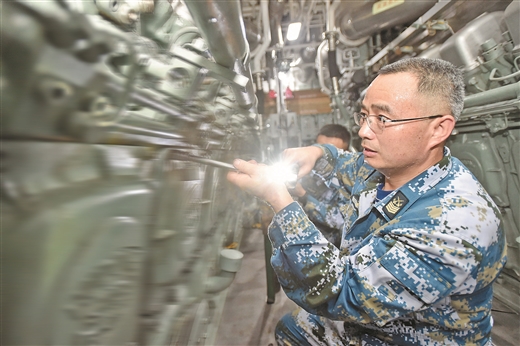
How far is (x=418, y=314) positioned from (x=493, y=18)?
8.39 ft

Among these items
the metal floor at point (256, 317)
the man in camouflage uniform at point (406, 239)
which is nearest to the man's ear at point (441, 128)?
the man in camouflage uniform at point (406, 239)

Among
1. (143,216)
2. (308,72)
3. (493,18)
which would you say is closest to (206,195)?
(143,216)

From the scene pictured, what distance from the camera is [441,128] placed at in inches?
43.5

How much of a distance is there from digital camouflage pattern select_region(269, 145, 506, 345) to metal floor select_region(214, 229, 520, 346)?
1.13 meters

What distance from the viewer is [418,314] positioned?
1021 millimetres

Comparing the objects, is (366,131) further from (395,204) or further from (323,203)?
(323,203)

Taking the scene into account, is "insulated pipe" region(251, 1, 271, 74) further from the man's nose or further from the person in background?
the man's nose

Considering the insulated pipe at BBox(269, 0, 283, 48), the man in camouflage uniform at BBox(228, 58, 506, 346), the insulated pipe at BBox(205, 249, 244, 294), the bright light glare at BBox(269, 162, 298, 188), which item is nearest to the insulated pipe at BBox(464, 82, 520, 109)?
the man in camouflage uniform at BBox(228, 58, 506, 346)

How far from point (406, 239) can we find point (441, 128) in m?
0.52

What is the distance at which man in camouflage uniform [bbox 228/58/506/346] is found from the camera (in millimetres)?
849

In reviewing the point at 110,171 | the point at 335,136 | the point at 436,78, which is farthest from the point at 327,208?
the point at 110,171

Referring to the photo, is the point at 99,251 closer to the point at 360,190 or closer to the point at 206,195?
the point at 206,195

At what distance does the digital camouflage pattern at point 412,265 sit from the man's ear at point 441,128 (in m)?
0.10

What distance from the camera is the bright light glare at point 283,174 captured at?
1109mm
